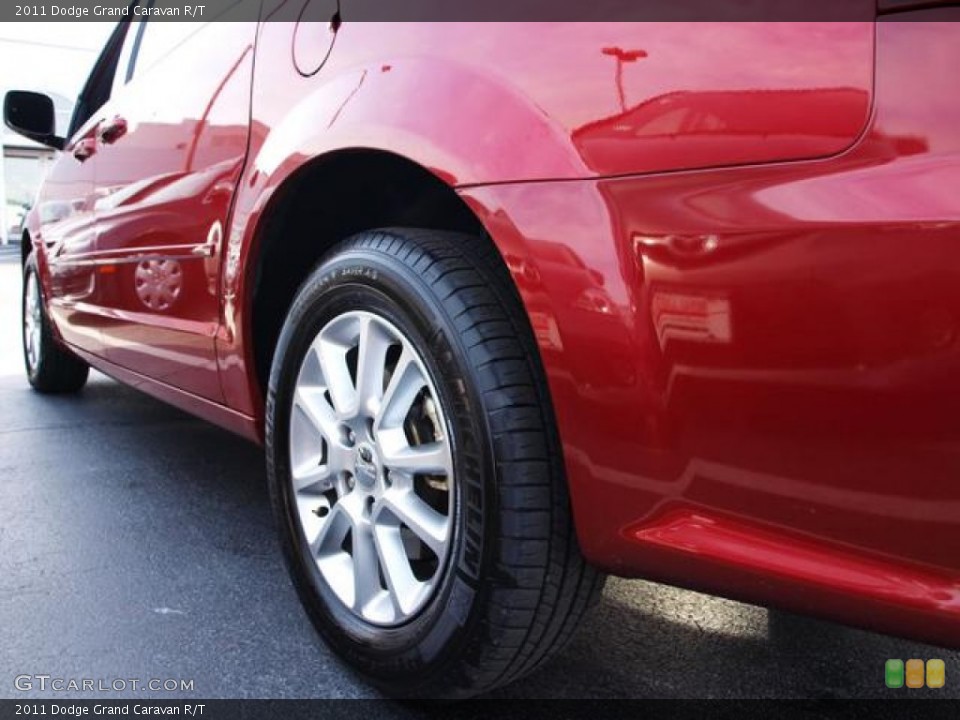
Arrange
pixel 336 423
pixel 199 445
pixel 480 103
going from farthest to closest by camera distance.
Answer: pixel 199 445, pixel 336 423, pixel 480 103

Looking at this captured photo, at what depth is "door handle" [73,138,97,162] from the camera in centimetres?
308

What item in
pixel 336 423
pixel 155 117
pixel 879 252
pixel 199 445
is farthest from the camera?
pixel 199 445

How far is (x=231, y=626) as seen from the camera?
1.84 m

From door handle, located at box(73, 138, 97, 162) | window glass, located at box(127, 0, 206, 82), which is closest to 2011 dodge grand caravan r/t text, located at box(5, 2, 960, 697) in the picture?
window glass, located at box(127, 0, 206, 82)

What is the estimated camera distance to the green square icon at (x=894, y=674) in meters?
1.57

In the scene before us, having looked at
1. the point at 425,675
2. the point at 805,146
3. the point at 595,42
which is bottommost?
the point at 425,675

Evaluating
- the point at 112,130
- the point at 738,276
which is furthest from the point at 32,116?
the point at 738,276

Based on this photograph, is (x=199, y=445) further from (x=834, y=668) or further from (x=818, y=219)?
(x=818, y=219)

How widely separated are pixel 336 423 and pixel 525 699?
624 millimetres

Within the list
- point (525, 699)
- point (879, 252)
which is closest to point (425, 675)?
point (525, 699)

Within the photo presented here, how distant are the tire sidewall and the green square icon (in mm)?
835

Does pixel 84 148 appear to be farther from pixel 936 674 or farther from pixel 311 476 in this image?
pixel 936 674

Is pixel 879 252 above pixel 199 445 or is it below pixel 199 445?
above

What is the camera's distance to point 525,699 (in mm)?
1549
